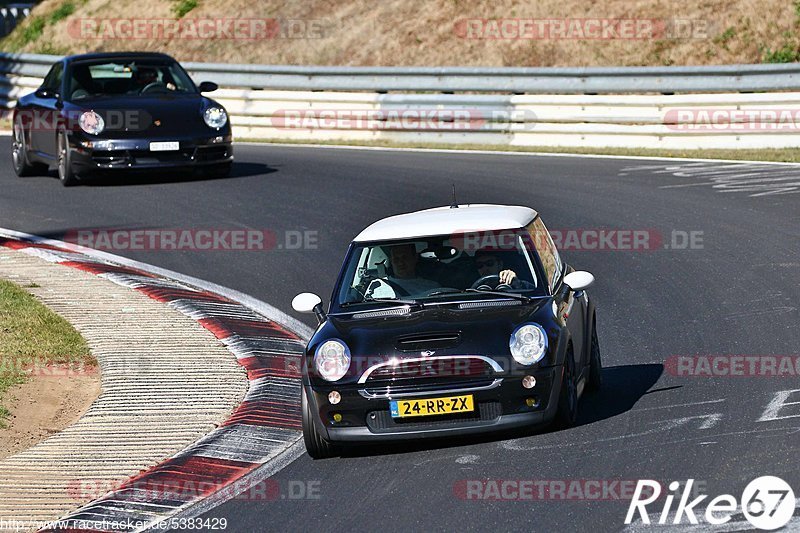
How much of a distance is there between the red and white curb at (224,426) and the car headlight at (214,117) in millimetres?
Result: 5021

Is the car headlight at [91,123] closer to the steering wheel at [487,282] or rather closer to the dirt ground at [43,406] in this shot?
the dirt ground at [43,406]

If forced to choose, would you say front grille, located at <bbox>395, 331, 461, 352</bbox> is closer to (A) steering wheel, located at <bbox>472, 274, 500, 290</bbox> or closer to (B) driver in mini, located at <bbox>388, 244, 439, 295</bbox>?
(A) steering wheel, located at <bbox>472, 274, 500, 290</bbox>

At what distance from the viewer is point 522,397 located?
26.0ft

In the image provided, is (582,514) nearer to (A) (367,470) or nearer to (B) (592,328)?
(A) (367,470)

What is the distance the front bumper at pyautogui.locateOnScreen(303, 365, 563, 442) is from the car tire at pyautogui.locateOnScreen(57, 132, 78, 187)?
11.4 meters

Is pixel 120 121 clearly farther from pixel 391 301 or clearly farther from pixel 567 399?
pixel 567 399

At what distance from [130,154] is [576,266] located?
7177mm

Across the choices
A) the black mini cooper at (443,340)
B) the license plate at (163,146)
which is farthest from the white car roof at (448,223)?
the license plate at (163,146)

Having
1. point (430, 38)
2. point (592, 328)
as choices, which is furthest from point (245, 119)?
point (592, 328)

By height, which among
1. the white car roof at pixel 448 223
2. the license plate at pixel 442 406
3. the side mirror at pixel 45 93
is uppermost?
the side mirror at pixel 45 93

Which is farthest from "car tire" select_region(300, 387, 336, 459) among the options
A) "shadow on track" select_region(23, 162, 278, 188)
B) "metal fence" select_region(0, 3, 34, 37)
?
"metal fence" select_region(0, 3, 34, 37)

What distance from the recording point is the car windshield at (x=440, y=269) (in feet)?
28.8

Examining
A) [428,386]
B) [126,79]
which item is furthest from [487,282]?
[126,79]

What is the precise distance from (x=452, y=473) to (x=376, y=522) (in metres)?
0.84
